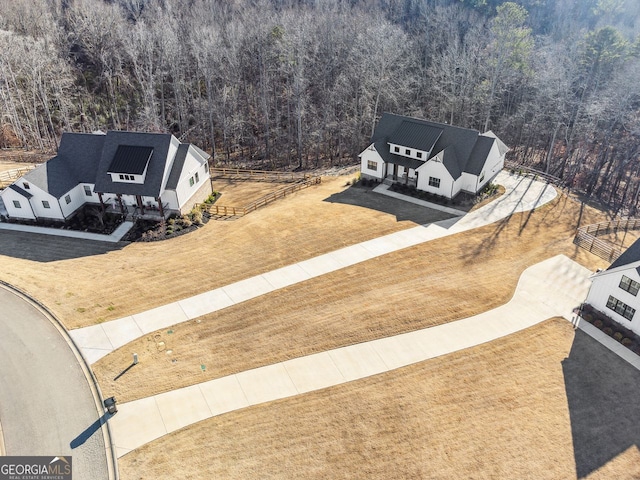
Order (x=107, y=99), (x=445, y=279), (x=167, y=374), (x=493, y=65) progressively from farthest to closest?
(x=107, y=99)
(x=493, y=65)
(x=445, y=279)
(x=167, y=374)

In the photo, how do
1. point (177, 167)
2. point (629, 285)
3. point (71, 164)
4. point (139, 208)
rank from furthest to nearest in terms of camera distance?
point (71, 164) < point (139, 208) < point (177, 167) < point (629, 285)

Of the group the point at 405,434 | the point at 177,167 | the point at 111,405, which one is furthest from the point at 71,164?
the point at 405,434

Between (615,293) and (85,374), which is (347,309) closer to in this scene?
(85,374)

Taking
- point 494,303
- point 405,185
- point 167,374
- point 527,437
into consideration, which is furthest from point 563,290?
point 167,374

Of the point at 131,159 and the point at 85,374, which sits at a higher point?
the point at 131,159

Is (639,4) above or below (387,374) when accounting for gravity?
above

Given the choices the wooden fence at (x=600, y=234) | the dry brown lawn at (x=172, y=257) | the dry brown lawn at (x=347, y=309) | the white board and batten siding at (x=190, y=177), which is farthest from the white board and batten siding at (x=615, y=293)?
the white board and batten siding at (x=190, y=177)

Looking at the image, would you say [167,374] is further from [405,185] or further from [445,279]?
[405,185]
